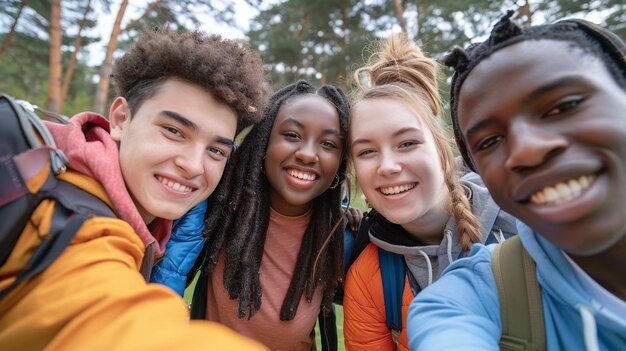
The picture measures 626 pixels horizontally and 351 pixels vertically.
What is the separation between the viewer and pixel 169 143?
5.11 feet

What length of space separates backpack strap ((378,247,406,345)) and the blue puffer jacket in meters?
1.02

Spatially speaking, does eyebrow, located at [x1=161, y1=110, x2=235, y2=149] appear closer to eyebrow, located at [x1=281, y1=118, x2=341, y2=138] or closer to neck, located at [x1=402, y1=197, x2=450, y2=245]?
eyebrow, located at [x1=281, y1=118, x2=341, y2=138]

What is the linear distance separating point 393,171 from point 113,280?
1.37m

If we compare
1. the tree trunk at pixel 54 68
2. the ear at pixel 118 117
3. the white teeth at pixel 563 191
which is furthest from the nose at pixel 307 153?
the tree trunk at pixel 54 68

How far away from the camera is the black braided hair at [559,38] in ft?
3.43

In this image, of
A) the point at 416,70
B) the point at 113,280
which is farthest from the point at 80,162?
the point at 416,70

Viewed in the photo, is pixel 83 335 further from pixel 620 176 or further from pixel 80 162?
pixel 620 176

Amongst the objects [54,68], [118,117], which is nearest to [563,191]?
[118,117]

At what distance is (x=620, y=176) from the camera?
91 cm

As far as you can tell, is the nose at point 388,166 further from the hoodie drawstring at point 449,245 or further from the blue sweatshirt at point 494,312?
the blue sweatshirt at point 494,312

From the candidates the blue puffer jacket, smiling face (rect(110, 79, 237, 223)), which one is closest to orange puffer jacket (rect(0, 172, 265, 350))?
smiling face (rect(110, 79, 237, 223))

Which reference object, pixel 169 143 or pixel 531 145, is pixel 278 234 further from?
pixel 531 145

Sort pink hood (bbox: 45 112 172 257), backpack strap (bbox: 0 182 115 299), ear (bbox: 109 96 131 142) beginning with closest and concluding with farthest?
backpack strap (bbox: 0 182 115 299) → pink hood (bbox: 45 112 172 257) → ear (bbox: 109 96 131 142)

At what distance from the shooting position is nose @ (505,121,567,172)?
0.93m
